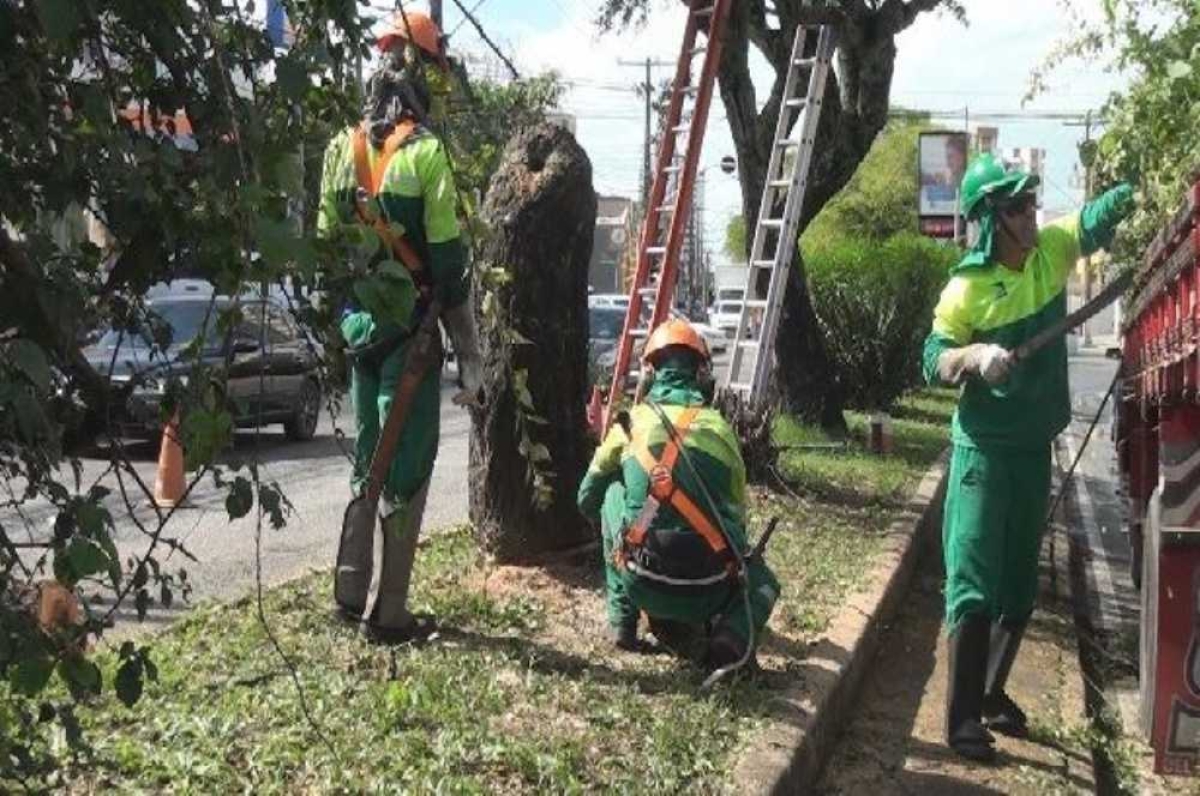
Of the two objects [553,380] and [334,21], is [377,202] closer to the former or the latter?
[553,380]

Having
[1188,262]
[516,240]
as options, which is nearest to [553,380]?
[516,240]

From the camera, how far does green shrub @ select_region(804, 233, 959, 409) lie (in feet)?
59.5

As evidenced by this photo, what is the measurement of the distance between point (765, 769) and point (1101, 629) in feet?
12.9

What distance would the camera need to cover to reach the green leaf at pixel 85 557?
75.9 inches

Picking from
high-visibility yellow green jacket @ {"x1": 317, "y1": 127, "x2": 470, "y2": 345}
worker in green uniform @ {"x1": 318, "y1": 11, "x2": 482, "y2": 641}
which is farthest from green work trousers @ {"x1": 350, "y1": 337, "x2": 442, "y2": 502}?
high-visibility yellow green jacket @ {"x1": 317, "y1": 127, "x2": 470, "y2": 345}

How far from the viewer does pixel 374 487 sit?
5.52m

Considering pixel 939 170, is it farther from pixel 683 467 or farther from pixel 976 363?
pixel 683 467

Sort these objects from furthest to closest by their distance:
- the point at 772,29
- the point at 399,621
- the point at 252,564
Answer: the point at 772,29 → the point at 252,564 → the point at 399,621

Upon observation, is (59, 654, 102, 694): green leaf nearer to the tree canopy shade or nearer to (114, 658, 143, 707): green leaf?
(114, 658, 143, 707): green leaf

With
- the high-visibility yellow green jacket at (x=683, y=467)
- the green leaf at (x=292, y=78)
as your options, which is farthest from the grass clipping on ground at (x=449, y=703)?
the green leaf at (x=292, y=78)

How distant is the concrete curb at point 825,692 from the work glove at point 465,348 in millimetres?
1505

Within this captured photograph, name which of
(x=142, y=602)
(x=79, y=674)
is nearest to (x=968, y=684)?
(x=142, y=602)

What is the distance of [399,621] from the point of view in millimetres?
5590

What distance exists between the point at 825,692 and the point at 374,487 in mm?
1731
